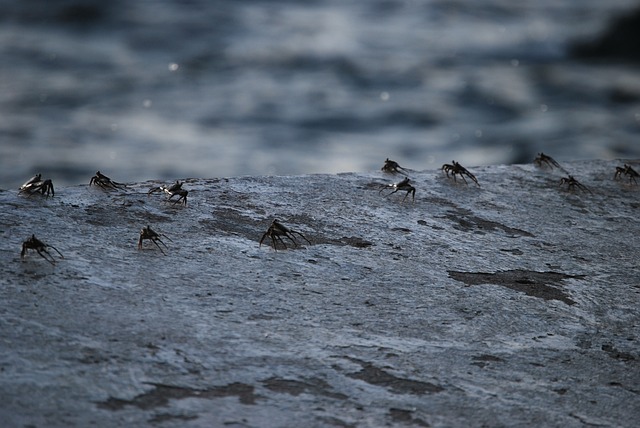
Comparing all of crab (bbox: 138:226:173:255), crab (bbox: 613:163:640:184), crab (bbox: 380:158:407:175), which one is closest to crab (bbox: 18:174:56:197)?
crab (bbox: 138:226:173:255)

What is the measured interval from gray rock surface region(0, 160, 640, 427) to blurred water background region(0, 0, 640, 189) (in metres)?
6.26

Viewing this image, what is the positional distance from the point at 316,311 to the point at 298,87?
942cm

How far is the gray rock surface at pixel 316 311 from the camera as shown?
6.11ft

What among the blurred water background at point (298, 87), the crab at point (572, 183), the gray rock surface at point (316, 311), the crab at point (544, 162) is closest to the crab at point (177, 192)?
the gray rock surface at point (316, 311)

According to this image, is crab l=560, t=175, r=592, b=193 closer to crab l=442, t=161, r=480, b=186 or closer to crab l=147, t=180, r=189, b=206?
crab l=442, t=161, r=480, b=186

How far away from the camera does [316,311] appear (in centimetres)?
227

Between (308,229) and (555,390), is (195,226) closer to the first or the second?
(308,229)

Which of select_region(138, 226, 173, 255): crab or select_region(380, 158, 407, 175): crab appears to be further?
select_region(380, 158, 407, 175): crab

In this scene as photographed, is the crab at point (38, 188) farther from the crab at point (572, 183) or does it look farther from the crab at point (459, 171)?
the crab at point (572, 183)

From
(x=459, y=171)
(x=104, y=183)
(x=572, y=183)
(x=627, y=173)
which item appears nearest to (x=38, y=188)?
A: (x=104, y=183)

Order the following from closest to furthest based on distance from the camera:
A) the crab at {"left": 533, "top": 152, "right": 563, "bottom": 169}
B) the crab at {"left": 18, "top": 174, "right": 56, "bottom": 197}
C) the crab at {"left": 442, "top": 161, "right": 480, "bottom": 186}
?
the crab at {"left": 18, "top": 174, "right": 56, "bottom": 197}, the crab at {"left": 442, "top": 161, "right": 480, "bottom": 186}, the crab at {"left": 533, "top": 152, "right": 563, "bottom": 169}

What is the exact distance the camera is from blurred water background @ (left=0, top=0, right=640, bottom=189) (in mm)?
9953

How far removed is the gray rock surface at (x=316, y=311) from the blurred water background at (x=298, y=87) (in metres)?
6.26

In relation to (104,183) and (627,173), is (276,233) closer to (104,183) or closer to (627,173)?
(104,183)
